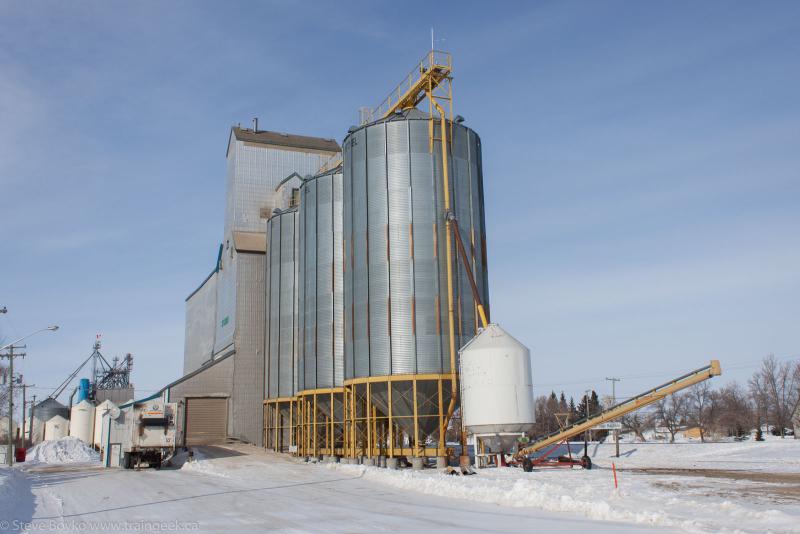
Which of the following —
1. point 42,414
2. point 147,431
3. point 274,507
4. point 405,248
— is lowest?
point 274,507

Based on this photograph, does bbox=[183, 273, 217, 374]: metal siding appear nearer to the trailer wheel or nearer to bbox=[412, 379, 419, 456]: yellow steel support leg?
bbox=[412, 379, 419, 456]: yellow steel support leg

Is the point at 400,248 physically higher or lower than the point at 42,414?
higher

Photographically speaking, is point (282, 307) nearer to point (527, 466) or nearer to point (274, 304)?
point (274, 304)

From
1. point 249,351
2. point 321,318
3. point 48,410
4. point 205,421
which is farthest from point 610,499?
point 48,410

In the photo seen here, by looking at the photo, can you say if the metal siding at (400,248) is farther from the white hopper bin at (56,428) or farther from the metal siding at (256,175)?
the white hopper bin at (56,428)

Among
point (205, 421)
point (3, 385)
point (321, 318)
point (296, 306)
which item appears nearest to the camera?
point (321, 318)

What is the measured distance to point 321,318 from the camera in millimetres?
48312

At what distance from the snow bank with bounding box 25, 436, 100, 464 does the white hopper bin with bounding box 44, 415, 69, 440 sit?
28412mm

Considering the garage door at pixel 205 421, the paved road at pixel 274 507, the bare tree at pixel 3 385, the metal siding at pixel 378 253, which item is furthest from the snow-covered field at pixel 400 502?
the bare tree at pixel 3 385

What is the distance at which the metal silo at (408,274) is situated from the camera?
38.8m

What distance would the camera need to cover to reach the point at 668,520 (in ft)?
52.1

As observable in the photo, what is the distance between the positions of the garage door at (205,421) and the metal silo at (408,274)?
701 inches

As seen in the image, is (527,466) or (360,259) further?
(360,259)

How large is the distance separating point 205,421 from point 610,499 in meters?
43.1
